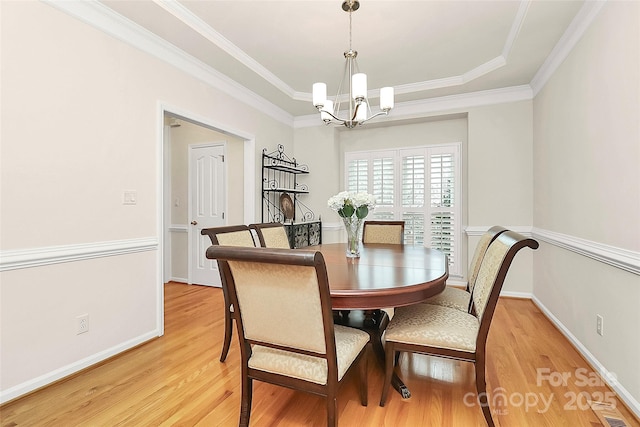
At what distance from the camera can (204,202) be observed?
4309 mm

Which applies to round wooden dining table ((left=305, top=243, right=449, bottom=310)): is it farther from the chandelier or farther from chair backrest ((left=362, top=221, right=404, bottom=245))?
the chandelier

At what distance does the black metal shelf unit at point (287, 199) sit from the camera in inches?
162

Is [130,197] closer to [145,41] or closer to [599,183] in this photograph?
[145,41]

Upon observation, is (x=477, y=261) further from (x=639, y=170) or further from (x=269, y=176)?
(x=269, y=176)

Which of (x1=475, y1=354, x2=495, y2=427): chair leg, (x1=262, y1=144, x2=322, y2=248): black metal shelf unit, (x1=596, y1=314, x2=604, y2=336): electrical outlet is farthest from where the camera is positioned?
(x1=262, y1=144, x2=322, y2=248): black metal shelf unit

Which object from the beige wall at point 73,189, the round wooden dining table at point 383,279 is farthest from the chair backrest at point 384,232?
the beige wall at point 73,189

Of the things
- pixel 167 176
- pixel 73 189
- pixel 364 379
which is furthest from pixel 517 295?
pixel 167 176

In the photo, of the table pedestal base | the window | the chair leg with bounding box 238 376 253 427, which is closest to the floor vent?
the table pedestal base

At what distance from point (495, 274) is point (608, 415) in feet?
3.52

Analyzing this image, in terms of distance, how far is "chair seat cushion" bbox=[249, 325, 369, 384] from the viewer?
1.29 m

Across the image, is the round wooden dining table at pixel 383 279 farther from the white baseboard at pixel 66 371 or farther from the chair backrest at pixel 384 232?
the white baseboard at pixel 66 371

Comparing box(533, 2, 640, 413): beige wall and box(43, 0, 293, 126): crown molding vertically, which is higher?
box(43, 0, 293, 126): crown molding

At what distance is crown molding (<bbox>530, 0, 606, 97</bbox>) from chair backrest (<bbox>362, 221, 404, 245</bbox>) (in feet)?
6.64

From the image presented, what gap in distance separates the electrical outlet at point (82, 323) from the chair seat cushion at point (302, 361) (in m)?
1.43
